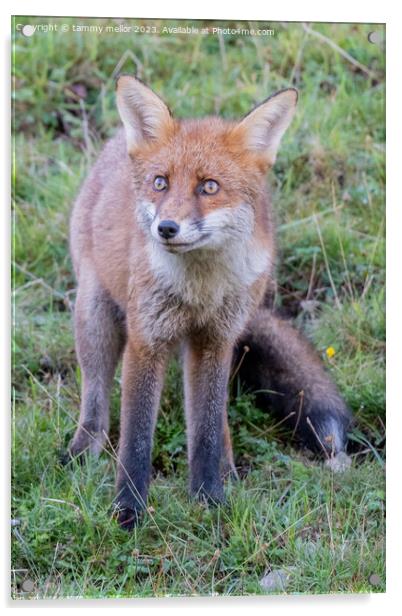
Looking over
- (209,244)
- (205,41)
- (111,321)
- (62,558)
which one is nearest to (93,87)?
(205,41)

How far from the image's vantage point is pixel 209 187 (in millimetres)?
3248

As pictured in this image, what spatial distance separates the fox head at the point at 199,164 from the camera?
321cm

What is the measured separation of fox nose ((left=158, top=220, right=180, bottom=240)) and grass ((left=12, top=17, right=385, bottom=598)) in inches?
38.4

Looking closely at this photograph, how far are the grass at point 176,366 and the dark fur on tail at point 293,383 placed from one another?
3.3 inches

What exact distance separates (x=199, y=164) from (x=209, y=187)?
3.4 inches

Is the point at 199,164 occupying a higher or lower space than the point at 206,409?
higher

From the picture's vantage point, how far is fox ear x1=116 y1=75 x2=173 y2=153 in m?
3.36

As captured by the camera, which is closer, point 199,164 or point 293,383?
point 199,164

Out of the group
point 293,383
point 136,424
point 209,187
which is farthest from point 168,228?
point 293,383

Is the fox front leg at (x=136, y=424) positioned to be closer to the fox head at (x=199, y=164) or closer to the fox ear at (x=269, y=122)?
the fox head at (x=199, y=164)

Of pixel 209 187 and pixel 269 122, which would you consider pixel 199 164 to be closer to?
pixel 209 187

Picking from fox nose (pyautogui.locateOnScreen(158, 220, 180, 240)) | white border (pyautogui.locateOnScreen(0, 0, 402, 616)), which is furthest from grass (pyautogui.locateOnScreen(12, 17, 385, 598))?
fox nose (pyautogui.locateOnScreen(158, 220, 180, 240))
